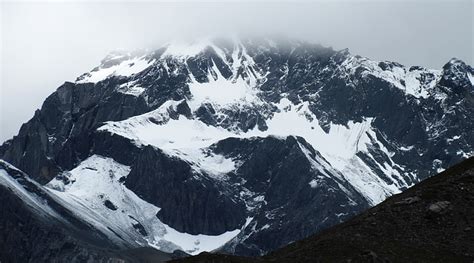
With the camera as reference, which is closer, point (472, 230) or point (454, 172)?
point (472, 230)

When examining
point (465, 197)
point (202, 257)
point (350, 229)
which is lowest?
point (202, 257)

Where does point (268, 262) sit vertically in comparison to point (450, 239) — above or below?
below

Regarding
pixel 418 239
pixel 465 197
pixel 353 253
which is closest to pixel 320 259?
pixel 353 253

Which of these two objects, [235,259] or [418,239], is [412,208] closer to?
[418,239]

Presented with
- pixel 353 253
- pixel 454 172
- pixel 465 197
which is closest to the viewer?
pixel 353 253

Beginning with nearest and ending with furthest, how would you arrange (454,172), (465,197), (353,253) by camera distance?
1. (353,253)
2. (465,197)
3. (454,172)

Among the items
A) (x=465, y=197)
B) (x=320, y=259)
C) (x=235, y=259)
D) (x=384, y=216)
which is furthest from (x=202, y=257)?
(x=465, y=197)
